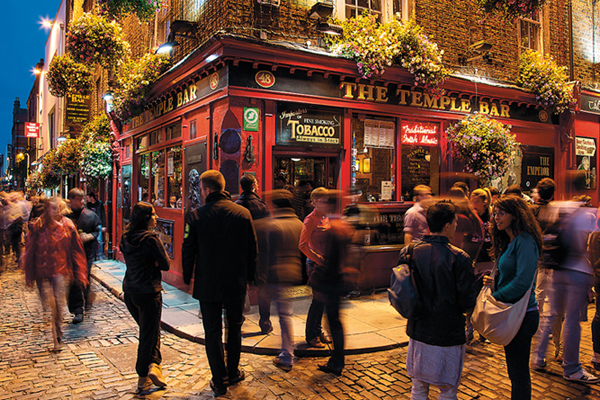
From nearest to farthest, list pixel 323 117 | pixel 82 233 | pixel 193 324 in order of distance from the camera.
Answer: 1. pixel 193 324
2. pixel 82 233
3. pixel 323 117

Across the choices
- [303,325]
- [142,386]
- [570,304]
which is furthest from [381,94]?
[142,386]

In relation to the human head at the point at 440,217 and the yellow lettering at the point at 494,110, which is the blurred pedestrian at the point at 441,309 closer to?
the human head at the point at 440,217

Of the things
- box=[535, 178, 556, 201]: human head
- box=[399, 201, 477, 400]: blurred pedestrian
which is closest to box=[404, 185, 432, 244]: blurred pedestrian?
box=[535, 178, 556, 201]: human head

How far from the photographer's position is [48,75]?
1275 cm

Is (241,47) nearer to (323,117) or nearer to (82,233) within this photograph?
(323,117)

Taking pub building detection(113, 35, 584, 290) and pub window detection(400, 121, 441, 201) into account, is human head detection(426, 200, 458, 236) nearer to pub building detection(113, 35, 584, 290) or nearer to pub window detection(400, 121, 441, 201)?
pub building detection(113, 35, 584, 290)

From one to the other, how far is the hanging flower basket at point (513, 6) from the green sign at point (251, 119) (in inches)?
209

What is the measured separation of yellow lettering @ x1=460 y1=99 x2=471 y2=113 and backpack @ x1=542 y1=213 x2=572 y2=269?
6.62m

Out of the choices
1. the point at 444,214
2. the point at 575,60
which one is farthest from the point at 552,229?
the point at 575,60

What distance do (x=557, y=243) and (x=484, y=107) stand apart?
7.27 meters

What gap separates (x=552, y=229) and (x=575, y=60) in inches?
432

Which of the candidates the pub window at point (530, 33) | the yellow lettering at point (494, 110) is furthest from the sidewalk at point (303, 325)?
the pub window at point (530, 33)

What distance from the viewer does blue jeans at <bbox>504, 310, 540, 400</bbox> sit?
3.32 metres

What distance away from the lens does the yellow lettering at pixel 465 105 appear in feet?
35.2
